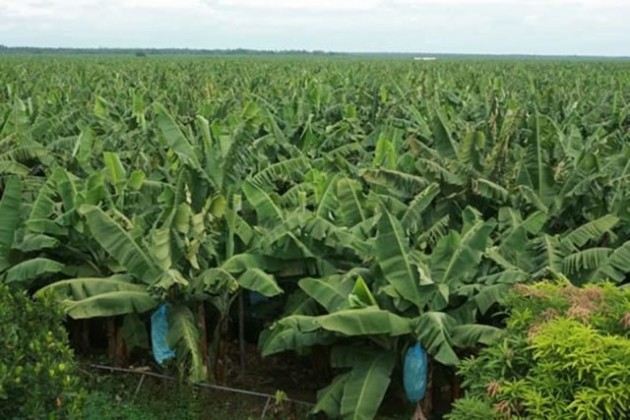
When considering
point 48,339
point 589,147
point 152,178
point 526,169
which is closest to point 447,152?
point 526,169

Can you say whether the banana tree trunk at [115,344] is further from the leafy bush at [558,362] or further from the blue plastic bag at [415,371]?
the leafy bush at [558,362]

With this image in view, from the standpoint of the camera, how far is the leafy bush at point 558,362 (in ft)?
16.9

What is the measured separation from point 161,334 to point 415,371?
2789 millimetres

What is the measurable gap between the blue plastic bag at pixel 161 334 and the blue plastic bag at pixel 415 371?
8.47ft

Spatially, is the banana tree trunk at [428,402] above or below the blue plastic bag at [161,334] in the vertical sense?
below

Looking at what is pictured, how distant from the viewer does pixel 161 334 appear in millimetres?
8602

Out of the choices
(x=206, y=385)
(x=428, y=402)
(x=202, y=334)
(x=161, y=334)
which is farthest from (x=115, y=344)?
(x=428, y=402)

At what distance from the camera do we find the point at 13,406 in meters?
5.65

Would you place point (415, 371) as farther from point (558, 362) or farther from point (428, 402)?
point (558, 362)

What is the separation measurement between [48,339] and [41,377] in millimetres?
454

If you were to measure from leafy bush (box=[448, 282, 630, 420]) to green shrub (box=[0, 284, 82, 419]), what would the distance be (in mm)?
2801

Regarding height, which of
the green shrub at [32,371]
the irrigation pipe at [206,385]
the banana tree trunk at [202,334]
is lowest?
the irrigation pipe at [206,385]

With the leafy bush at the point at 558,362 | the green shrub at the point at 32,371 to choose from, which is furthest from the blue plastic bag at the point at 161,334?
the leafy bush at the point at 558,362

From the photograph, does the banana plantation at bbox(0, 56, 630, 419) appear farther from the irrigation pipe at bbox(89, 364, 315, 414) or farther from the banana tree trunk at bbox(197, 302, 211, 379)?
the irrigation pipe at bbox(89, 364, 315, 414)
